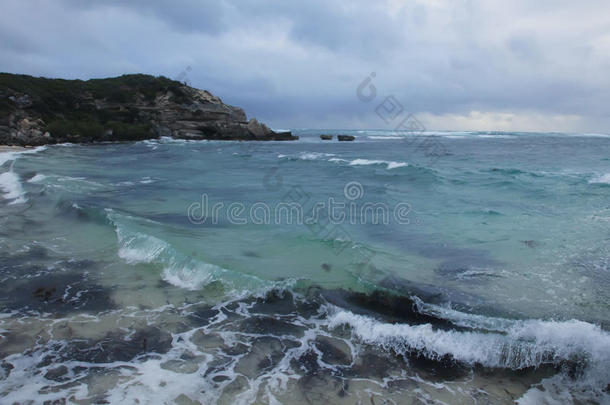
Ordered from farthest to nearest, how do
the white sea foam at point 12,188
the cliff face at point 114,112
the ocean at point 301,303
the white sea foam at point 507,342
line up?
the cliff face at point 114,112
the white sea foam at point 12,188
the white sea foam at point 507,342
the ocean at point 301,303

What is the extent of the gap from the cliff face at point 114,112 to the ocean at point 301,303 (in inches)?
1457

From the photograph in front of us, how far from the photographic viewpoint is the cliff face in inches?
1724

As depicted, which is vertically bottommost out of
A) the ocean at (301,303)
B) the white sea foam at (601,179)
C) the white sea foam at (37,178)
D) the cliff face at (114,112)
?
the ocean at (301,303)

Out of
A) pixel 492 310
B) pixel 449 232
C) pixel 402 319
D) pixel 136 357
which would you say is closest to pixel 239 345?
pixel 136 357

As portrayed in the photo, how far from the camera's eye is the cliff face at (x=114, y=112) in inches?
1724

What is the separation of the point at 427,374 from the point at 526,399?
112 cm

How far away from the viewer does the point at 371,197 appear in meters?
16.5

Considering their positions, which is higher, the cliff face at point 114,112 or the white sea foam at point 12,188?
the cliff face at point 114,112

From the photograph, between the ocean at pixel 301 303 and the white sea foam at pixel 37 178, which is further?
the white sea foam at pixel 37 178

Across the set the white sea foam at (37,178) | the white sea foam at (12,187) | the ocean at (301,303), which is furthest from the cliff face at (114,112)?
the ocean at (301,303)

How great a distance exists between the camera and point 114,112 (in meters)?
56.7

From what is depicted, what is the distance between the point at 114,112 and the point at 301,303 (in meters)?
59.3

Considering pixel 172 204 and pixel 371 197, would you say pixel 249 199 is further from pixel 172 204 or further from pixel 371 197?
pixel 371 197

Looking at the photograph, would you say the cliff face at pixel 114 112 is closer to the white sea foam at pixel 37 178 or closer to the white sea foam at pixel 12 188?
the white sea foam at pixel 12 188
